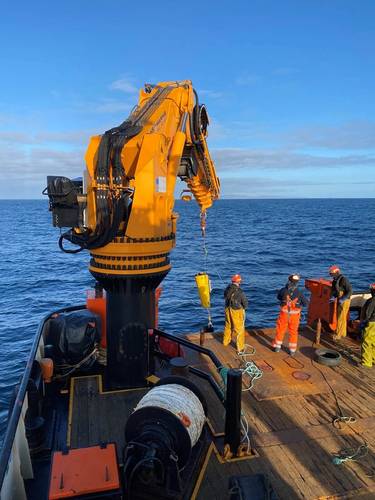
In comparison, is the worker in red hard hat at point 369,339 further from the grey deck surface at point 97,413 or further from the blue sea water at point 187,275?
the blue sea water at point 187,275

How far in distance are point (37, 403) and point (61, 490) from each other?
2.69 meters

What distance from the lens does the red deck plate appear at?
426cm

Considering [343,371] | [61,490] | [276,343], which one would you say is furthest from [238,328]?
[61,490]

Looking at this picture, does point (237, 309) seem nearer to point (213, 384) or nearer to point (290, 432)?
point (213, 384)

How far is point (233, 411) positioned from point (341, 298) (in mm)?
6082

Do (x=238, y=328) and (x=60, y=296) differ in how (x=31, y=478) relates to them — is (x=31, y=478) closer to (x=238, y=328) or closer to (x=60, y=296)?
(x=238, y=328)

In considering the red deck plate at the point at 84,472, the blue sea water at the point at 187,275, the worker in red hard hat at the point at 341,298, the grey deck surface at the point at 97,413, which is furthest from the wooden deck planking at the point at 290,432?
the blue sea water at the point at 187,275

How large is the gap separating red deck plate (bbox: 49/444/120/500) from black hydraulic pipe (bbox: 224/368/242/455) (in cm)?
193

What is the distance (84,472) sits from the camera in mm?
4488

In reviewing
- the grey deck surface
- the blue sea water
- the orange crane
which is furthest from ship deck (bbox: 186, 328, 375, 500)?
the blue sea water

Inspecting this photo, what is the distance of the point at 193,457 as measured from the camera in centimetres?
578

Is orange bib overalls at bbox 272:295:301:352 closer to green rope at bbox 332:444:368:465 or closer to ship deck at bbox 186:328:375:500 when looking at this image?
ship deck at bbox 186:328:375:500

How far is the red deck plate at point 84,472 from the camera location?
4262 mm

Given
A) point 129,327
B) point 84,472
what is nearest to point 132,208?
point 129,327
